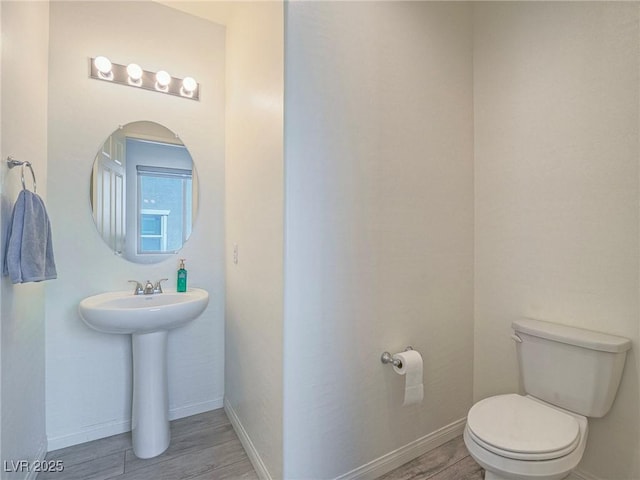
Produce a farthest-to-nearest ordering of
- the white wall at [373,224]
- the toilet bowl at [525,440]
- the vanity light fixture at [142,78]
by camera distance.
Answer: the vanity light fixture at [142,78] → the white wall at [373,224] → the toilet bowl at [525,440]

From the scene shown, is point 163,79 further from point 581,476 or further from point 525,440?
point 581,476

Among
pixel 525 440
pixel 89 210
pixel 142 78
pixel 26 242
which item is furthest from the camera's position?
pixel 142 78

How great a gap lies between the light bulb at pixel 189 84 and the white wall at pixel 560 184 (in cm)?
179

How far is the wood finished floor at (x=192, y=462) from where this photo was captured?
5.11 ft

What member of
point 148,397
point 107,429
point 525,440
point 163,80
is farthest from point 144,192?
point 525,440

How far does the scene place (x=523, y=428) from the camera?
1.22 meters

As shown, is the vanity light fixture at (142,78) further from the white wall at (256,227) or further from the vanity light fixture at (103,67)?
the white wall at (256,227)

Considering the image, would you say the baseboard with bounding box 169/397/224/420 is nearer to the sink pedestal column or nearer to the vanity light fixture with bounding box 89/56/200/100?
the sink pedestal column

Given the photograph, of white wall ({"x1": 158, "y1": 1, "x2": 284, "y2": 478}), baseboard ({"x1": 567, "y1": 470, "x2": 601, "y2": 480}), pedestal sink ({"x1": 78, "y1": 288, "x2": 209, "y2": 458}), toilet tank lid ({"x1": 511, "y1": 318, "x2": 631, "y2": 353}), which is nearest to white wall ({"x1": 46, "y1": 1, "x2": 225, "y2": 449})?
white wall ({"x1": 158, "y1": 1, "x2": 284, "y2": 478})

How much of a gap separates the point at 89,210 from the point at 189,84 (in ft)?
3.26

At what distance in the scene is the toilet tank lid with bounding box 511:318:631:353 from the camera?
4.22 feet

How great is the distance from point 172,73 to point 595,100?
2330 millimetres

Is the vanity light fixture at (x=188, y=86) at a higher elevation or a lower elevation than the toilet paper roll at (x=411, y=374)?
higher

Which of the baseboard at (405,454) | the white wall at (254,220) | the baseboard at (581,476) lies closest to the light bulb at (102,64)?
the white wall at (254,220)
